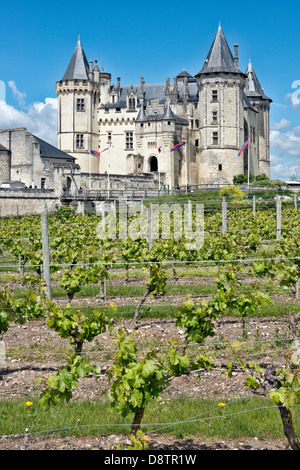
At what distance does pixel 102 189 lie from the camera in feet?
159

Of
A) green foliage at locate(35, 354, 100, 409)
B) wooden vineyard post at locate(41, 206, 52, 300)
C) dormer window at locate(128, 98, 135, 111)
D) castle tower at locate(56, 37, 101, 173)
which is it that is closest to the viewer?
green foliage at locate(35, 354, 100, 409)

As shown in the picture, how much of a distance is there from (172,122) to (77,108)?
1066cm

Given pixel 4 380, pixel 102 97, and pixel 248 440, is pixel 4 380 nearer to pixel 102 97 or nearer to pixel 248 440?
pixel 248 440

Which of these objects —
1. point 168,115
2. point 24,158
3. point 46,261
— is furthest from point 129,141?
point 46,261

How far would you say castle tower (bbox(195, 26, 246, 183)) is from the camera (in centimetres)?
5319

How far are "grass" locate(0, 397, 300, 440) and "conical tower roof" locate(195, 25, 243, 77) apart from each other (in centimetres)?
5047

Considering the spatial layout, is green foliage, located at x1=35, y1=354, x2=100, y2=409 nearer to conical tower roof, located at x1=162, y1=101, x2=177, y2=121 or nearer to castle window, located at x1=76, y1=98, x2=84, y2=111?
conical tower roof, located at x1=162, y1=101, x2=177, y2=121

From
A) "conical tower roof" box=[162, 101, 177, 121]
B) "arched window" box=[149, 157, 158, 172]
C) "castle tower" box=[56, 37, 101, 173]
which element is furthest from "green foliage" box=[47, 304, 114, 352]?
"castle tower" box=[56, 37, 101, 173]

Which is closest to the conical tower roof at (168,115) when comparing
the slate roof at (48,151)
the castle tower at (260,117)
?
the slate roof at (48,151)

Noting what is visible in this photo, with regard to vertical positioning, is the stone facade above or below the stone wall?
above

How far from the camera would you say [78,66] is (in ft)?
196

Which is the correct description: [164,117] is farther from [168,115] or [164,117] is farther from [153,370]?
[153,370]
